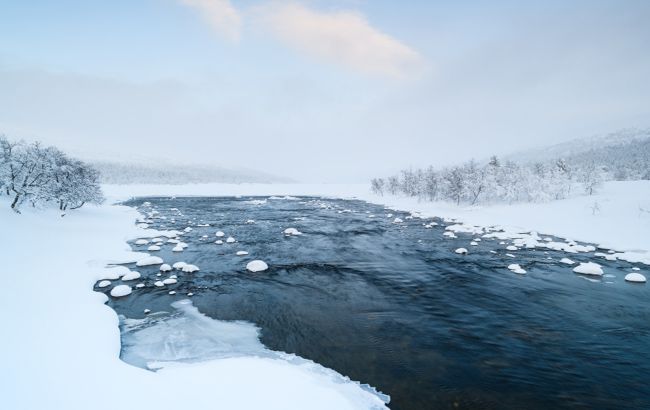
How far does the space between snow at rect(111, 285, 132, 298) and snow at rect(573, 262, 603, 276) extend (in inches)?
1043

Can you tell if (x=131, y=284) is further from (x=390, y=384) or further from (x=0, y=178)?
(x=0, y=178)

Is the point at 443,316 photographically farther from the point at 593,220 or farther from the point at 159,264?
the point at 593,220

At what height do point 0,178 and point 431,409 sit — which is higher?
point 0,178

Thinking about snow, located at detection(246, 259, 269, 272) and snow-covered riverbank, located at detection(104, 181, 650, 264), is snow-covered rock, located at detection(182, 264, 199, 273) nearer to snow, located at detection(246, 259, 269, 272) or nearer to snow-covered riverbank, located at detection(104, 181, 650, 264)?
snow, located at detection(246, 259, 269, 272)

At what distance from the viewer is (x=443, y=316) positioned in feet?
44.7

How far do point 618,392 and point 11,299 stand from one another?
20.7 m

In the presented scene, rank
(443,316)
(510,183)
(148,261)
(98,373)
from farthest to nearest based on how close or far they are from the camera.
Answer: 1. (510,183)
2. (148,261)
3. (443,316)
4. (98,373)

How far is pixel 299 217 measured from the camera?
4406 centimetres

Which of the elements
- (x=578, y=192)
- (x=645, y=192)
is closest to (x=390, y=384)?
(x=645, y=192)

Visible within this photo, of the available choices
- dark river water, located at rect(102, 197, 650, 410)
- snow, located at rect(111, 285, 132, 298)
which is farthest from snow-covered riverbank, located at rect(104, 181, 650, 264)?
snow, located at rect(111, 285, 132, 298)

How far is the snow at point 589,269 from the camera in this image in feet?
61.9

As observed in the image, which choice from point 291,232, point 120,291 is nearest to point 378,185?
point 291,232

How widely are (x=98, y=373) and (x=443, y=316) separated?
12736mm

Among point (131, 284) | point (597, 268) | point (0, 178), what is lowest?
point (131, 284)
